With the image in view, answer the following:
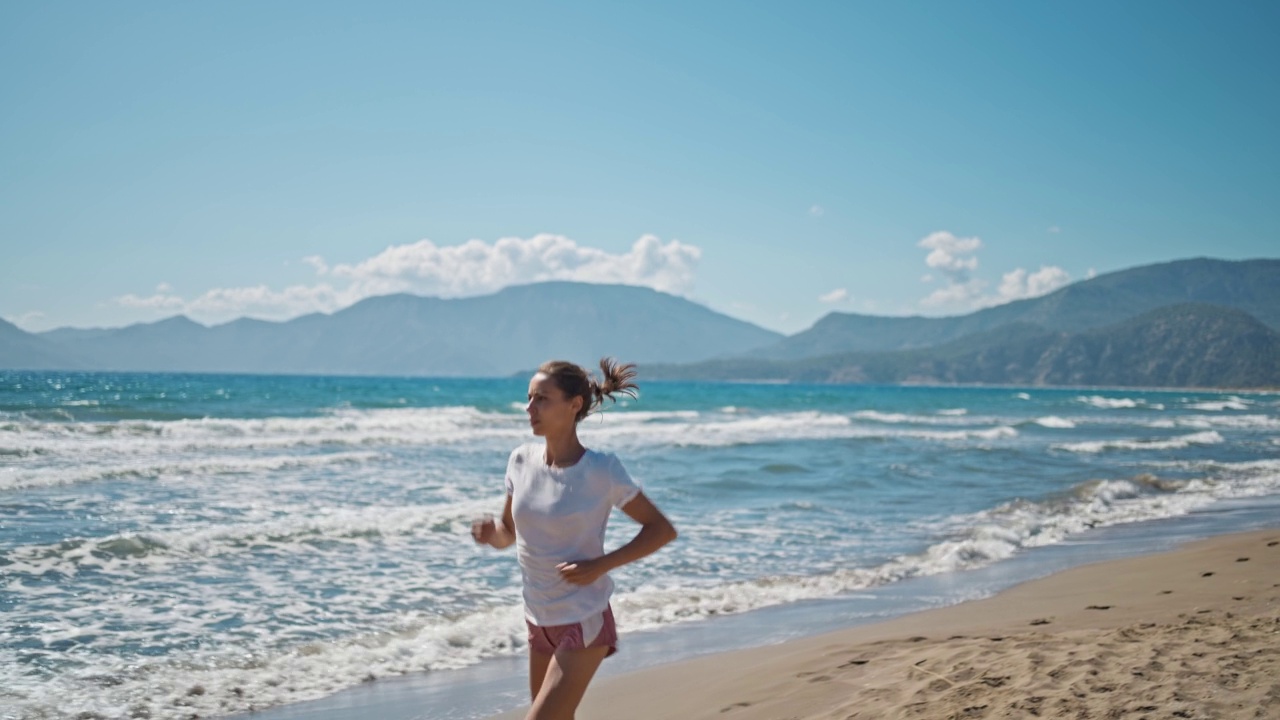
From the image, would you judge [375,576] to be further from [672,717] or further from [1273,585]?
[1273,585]

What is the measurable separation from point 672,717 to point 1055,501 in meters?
12.9

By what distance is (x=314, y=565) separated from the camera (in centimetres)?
950

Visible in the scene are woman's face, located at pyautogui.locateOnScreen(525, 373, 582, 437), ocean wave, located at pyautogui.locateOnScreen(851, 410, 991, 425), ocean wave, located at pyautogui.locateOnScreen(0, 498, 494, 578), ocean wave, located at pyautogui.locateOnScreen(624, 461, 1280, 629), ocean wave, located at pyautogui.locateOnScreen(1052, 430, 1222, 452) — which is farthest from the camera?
ocean wave, located at pyautogui.locateOnScreen(851, 410, 991, 425)

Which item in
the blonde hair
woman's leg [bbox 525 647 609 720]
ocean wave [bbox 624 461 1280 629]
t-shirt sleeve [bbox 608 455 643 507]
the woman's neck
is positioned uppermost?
the blonde hair

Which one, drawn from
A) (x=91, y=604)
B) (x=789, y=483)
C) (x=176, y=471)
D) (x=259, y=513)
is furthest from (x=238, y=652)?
(x=789, y=483)

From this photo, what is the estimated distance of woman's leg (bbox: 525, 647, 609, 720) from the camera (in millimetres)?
3240

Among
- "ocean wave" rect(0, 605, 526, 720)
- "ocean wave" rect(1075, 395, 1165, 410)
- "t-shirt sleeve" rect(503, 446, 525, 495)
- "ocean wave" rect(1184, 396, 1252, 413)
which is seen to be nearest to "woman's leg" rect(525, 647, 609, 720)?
"t-shirt sleeve" rect(503, 446, 525, 495)

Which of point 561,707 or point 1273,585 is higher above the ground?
point 561,707

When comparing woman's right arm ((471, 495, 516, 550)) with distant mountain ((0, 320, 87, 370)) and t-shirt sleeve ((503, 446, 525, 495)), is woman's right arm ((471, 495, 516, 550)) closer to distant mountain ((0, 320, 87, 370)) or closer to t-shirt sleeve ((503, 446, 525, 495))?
t-shirt sleeve ((503, 446, 525, 495))

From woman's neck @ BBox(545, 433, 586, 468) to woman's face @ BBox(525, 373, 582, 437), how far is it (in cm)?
3

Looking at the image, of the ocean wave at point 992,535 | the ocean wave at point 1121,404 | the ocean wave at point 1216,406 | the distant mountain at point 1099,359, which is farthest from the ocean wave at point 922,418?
the distant mountain at point 1099,359

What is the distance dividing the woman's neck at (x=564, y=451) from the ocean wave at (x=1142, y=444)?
87.3 ft

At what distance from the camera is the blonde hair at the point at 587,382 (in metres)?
3.38

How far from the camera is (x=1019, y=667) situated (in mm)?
4809
